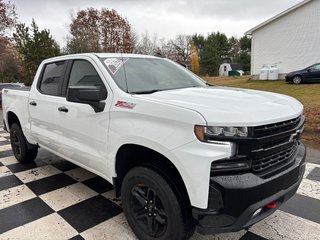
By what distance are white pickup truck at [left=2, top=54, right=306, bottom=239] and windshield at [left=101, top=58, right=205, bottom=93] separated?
0.01 m

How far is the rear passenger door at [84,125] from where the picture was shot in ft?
9.70

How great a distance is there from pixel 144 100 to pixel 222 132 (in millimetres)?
769

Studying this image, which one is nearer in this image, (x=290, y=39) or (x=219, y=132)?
(x=219, y=132)

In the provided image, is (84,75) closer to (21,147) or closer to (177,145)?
(177,145)

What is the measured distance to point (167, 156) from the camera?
88.6 inches

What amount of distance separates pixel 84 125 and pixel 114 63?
0.76 m

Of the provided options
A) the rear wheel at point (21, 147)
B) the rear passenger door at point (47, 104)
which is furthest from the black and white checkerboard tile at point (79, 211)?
the rear passenger door at point (47, 104)

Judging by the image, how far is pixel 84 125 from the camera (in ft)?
10.4

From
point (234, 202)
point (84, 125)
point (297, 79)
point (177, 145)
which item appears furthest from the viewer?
point (297, 79)

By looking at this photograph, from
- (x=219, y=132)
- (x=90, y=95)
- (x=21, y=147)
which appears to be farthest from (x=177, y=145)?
(x=21, y=147)

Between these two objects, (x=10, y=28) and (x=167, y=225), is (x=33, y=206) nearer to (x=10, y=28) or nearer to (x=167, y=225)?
(x=167, y=225)

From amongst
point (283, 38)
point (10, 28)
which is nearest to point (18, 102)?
point (283, 38)

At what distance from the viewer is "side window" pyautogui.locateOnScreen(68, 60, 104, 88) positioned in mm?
3210

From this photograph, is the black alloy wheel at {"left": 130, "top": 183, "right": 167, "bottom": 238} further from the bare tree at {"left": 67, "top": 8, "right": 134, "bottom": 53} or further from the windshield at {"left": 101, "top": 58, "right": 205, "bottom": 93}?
the bare tree at {"left": 67, "top": 8, "right": 134, "bottom": 53}
